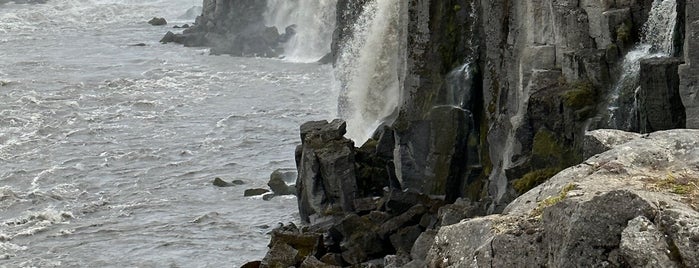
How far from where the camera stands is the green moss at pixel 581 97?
27688 millimetres

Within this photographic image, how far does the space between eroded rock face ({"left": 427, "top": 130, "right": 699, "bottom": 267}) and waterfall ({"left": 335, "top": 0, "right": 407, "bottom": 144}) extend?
81.5 ft

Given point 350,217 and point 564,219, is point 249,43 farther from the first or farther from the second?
point 564,219

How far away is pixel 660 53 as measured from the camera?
1062 inches

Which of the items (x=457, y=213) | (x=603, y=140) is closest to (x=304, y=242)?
(x=457, y=213)

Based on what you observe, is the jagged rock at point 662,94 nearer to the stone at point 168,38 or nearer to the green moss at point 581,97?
the green moss at point 581,97

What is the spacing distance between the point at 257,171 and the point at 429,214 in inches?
616

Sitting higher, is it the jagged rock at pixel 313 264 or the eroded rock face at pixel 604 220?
the eroded rock face at pixel 604 220

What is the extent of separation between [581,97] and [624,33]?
1814 mm

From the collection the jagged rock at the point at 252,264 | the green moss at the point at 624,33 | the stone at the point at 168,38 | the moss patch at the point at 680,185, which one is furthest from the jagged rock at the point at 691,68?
the stone at the point at 168,38

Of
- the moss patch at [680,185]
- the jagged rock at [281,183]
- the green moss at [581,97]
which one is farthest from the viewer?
the jagged rock at [281,183]

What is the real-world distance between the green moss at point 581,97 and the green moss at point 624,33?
125 centimetres

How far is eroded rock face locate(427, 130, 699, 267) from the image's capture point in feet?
38.0

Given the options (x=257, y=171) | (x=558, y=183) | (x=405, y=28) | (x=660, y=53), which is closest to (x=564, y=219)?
(x=558, y=183)

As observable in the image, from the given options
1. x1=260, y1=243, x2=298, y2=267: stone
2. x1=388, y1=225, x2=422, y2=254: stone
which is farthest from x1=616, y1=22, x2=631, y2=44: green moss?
x1=260, y1=243, x2=298, y2=267: stone
